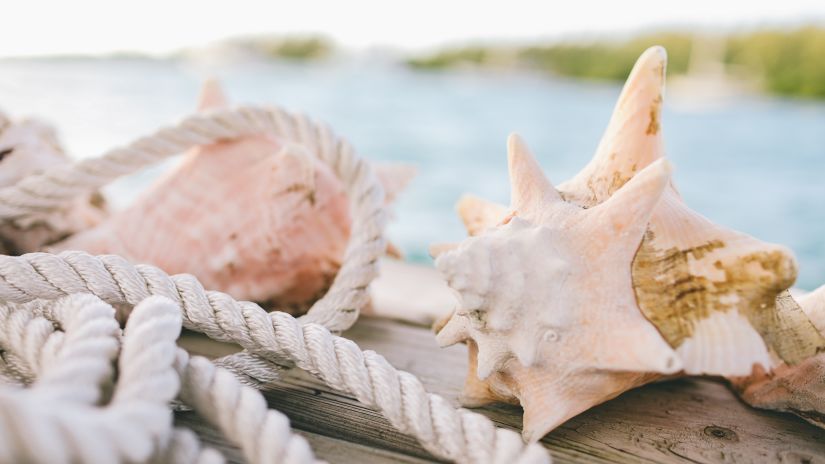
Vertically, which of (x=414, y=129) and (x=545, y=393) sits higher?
(x=545, y=393)

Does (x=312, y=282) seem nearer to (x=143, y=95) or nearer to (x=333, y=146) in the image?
(x=333, y=146)

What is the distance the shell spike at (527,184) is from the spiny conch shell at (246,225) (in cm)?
47

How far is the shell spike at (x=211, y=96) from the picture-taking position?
1.40 m

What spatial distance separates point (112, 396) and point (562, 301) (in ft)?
1.69

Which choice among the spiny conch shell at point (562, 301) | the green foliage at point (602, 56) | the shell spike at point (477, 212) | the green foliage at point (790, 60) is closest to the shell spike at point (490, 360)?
the spiny conch shell at point (562, 301)

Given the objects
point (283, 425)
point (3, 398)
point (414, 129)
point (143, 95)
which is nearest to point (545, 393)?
point (283, 425)

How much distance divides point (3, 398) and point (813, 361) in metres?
0.96

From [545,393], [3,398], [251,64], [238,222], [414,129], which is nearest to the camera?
[3,398]

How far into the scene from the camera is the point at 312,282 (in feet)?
3.96

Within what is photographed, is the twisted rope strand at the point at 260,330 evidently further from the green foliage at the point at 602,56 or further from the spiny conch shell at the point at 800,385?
the green foliage at the point at 602,56

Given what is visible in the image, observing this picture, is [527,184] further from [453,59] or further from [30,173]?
[453,59]

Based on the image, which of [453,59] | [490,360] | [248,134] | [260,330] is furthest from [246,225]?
[453,59]

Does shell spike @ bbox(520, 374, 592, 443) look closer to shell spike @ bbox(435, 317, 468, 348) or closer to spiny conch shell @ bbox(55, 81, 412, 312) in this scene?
shell spike @ bbox(435, 317, 468, 348)

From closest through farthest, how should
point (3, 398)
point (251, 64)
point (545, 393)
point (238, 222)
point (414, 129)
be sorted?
1. point (3, 398)
2. point (545, 393)
3. point (238, 222)
4. point (414, 129)
5. point (251, 64)
